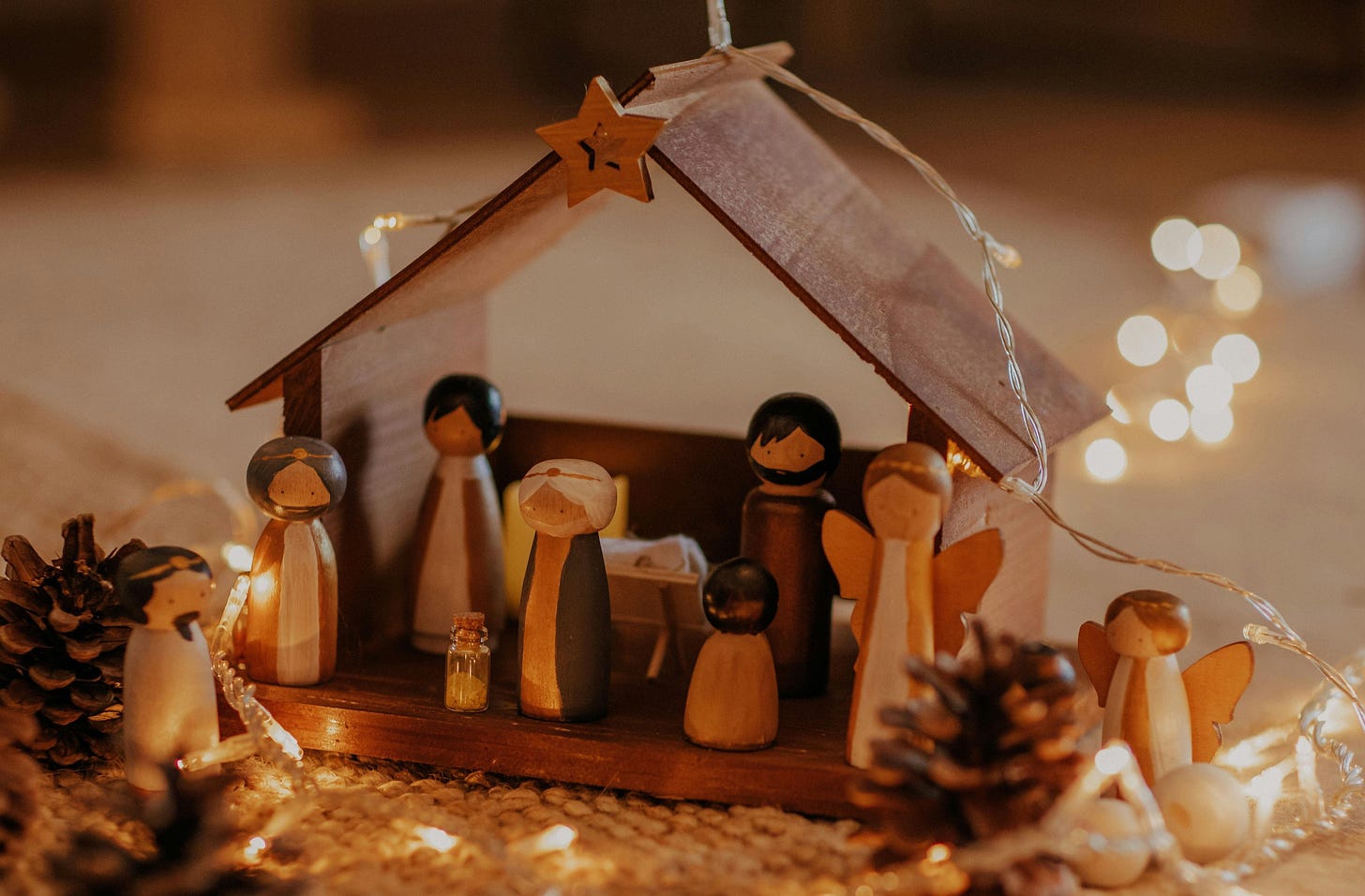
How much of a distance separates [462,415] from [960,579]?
14.4 inches

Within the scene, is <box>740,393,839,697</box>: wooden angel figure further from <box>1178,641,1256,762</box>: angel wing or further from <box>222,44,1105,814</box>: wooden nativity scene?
<box>1178,641,1256,762</box>: angel wing

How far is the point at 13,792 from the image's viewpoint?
0.66 metres

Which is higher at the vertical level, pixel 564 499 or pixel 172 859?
pixel 564 499

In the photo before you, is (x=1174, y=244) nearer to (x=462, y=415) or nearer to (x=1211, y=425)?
(x=1211, y=425)

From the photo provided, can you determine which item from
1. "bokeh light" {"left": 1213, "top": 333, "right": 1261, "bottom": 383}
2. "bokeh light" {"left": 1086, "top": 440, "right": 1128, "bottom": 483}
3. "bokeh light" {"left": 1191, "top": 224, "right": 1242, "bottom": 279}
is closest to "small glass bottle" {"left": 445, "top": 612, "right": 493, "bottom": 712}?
"bokeh light" {"left": 1086, "top": 440, "right": 1128, "bottom": 483}

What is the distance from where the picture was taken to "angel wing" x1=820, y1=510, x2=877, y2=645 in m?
0.77

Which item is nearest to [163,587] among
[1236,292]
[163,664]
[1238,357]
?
[163,664]

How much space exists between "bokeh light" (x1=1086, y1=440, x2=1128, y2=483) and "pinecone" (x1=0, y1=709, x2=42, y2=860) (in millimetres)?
1242

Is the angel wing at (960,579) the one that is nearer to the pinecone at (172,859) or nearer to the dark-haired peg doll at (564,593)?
the dark-haired peg doll at (564,593)

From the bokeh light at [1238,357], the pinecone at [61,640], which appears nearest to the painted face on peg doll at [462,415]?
the pinecone at [61,640]

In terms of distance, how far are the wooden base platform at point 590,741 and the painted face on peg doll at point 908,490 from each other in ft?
0.48

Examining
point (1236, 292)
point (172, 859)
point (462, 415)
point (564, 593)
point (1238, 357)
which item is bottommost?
point (172, 859)

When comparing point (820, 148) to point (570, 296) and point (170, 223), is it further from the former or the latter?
point (170, 223)

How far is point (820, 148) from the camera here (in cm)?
104
